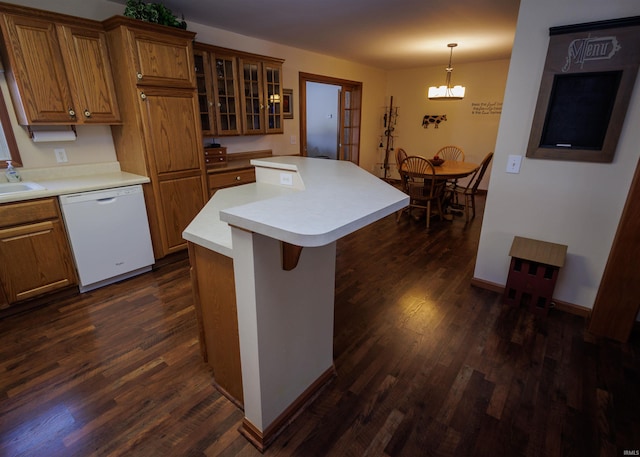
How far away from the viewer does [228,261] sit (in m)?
1.32

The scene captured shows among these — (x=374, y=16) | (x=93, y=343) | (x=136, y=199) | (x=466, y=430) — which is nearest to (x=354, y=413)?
(x=466, y=430)

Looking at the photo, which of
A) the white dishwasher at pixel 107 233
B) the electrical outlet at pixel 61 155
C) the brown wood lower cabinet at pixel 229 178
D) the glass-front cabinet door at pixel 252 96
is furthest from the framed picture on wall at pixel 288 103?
the electrical outlet at pixel 61 155

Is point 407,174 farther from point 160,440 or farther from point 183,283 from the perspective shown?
point 160,440

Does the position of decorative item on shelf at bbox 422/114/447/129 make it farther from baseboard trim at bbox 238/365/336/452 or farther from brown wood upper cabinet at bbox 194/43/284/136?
baseboard trim at bbox 238/365/336/452

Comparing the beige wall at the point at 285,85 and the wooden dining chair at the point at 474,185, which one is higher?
the beige wall at the point at 285,85

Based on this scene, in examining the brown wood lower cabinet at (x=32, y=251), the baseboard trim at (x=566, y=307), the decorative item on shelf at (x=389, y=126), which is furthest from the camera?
the decorative item on shelf at (x=389, y=126)

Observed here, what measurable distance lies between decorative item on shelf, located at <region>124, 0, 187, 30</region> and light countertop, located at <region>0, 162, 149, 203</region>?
1.29 metres

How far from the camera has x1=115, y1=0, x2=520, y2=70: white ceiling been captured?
2.78 metres

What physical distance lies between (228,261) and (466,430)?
53.2 inches

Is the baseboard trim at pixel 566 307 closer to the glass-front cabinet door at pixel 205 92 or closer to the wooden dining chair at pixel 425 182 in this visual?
the wooden dining chair at pixel 425 182

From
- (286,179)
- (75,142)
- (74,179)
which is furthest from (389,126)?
(74,179)

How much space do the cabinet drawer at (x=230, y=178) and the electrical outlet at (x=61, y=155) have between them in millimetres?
1214

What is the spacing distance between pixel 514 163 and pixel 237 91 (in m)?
2.89

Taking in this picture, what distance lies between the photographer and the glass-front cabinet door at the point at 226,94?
3345 millimetres
